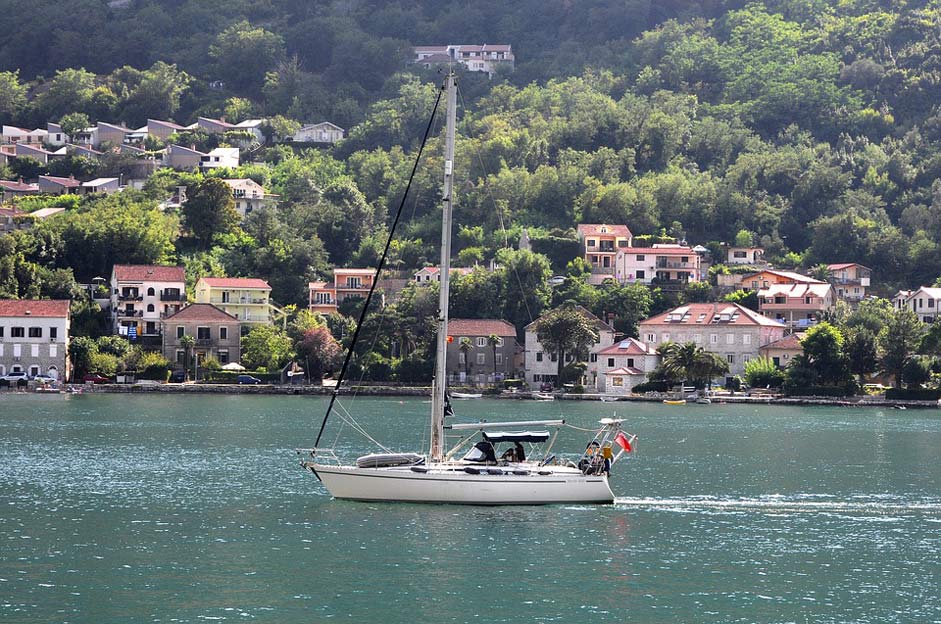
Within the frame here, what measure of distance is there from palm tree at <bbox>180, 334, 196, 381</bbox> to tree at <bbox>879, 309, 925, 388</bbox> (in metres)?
43.9

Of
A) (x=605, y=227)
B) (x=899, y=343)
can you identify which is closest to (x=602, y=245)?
(x=605, y=227)

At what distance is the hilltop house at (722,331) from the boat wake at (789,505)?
57.1 m

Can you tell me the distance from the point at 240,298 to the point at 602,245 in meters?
30.3

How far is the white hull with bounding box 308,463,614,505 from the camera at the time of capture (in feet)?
140

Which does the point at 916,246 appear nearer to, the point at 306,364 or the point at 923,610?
the point at 306,364

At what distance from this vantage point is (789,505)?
47.0 meters

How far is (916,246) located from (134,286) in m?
60.7

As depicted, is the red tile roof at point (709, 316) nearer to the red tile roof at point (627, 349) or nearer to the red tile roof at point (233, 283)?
the red tile roof at point (627, 349)

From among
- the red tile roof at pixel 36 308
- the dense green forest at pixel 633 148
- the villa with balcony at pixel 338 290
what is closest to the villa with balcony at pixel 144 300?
the dense green forest at pixel 633 148

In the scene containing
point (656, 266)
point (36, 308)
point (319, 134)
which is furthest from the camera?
point (319, 134)

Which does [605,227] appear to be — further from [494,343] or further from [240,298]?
[240,298]

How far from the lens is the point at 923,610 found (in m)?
32.8

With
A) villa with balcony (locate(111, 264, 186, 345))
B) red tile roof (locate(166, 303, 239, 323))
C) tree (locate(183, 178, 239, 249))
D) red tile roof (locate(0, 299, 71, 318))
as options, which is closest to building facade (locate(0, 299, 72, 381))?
red tile roof (locate(0, 299, 71, 318))

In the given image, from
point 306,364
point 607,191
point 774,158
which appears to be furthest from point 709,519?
point 774,158
